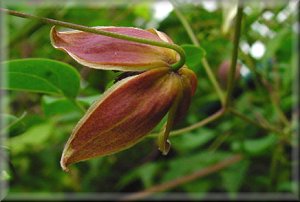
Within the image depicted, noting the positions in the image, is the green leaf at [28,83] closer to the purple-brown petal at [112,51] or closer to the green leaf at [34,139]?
the purple-brown petal at [112,51]

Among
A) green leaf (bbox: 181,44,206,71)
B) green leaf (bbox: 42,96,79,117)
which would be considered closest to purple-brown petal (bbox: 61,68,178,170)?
green leaf (bbox: 181,44,206,71)

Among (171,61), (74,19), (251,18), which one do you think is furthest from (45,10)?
(171,61)

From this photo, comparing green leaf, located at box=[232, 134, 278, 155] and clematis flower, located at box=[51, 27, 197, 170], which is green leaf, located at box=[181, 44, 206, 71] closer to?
clematis flower, located at box=[51, 27, 197, 170]

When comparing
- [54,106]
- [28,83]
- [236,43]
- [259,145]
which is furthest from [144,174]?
[236,43]

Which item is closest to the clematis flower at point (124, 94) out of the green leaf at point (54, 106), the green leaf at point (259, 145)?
the green leaf at point (54, 106)

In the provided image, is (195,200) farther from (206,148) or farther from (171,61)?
(171,61)

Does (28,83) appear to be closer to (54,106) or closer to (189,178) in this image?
(54,106)
